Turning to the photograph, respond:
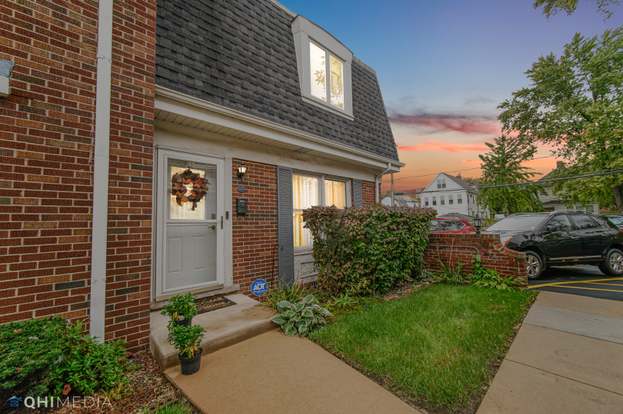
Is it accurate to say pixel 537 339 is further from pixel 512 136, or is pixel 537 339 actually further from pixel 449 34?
pixel 512 136

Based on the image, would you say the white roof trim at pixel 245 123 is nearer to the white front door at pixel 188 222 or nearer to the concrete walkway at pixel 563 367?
the white front door at pixel 188 222

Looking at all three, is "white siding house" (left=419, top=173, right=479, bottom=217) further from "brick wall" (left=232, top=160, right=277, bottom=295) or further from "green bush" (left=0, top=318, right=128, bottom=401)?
"green bush" (left=0, top=318, right=128, bottom=401)

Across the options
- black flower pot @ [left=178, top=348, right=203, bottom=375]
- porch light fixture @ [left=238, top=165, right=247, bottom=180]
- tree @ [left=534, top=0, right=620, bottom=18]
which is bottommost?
black flower pot @ [left=178, top=348, right=203, bottom=375]

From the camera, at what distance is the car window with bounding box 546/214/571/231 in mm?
6223

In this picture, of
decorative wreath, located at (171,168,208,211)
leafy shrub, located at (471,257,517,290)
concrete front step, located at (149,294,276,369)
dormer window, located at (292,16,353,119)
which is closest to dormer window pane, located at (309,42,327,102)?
dormer window, located at (292,16,353,119)

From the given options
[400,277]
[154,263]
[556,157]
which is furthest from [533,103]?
[154,263]

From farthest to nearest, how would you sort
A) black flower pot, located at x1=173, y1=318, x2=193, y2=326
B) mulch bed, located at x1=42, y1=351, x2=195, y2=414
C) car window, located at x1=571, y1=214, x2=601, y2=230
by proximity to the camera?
car window, located at x1=571, y1=214, x2=601, y2=230
black flower pot, located at x1=173, y1=318, x2=193, y2=326
mulch bed, located at x1=42, y1=351, x2=195, y2=414

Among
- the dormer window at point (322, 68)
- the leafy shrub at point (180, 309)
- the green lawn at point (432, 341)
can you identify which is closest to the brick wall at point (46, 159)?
the leafy shrub at point (180, 309)

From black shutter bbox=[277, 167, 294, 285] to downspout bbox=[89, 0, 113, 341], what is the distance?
297 cm

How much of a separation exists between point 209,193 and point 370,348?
3294 mm

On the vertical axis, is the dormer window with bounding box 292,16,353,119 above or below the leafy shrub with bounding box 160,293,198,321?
above

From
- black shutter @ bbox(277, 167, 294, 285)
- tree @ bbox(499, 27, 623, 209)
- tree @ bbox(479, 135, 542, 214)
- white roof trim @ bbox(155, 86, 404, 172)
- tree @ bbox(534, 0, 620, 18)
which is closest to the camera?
white roof trim @ bbox(155, 86, 404, 172)

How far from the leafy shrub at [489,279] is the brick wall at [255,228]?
4.02 metres

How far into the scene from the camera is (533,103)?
62.2ft
